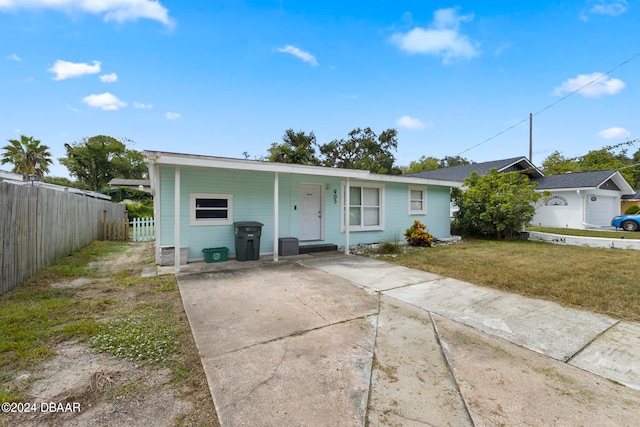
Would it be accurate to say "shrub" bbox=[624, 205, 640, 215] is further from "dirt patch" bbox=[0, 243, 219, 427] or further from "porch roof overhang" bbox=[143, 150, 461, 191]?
"dirt patch" bbox=[0, 243, 219, 427]

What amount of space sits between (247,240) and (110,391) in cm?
487

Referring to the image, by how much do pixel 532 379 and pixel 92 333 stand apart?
171 inches

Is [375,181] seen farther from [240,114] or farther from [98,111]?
[98,111]

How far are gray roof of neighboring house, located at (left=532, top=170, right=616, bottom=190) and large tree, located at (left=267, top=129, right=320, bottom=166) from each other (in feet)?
59.1

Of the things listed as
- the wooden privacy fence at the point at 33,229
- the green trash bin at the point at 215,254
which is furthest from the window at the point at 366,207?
the wooden privacy fence at the point at 33,229

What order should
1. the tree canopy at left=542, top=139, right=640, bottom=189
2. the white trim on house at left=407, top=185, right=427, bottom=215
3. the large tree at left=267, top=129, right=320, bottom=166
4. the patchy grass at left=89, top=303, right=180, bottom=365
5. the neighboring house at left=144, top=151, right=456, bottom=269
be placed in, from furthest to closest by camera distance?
the tree canopy at left=542, top=139, right=640, bottom=189 < the large tree at left=267, top=129, right=320, bottom=166 < the white trim on house at left=407, top=185, right=427, bottom=215 < the neighboring house at left=144, top=151, right=456, bottom=269 < the patchy grass at left=89, top=303, right=180, bottom=365

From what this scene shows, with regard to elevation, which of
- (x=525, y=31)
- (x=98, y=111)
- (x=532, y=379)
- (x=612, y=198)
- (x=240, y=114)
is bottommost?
(x=532, y=379)

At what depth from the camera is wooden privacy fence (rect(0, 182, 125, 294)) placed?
4250 millimetres

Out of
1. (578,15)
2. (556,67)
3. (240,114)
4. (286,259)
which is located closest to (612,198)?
(556,67)

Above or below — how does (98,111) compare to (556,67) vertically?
above

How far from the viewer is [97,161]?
119ft

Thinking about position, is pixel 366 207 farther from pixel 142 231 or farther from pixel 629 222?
pixel 629 222

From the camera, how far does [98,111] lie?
27234 millimetres

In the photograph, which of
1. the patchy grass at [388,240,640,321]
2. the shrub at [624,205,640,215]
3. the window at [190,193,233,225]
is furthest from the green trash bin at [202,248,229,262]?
the shrub at [624,205,640,215]
